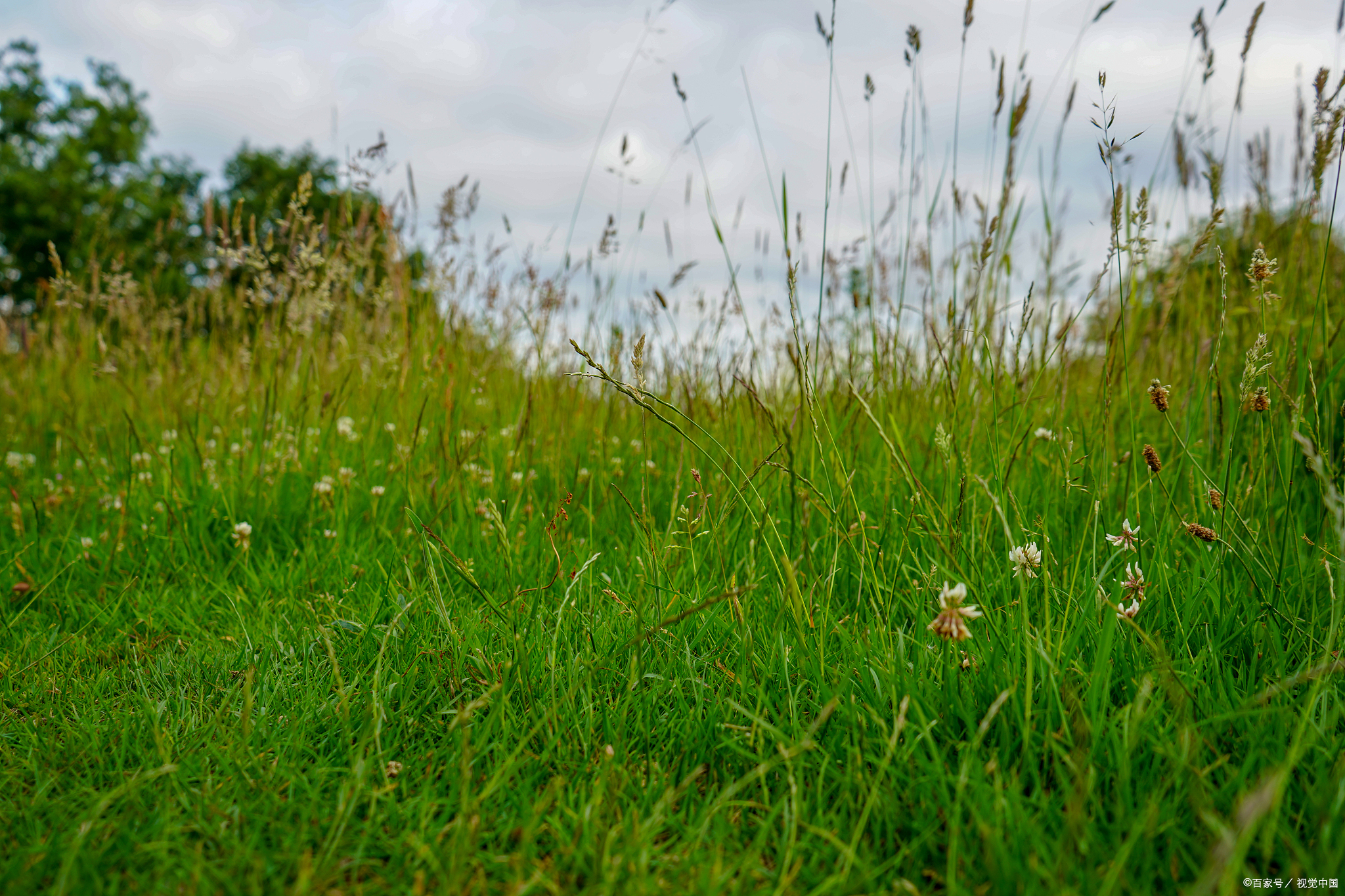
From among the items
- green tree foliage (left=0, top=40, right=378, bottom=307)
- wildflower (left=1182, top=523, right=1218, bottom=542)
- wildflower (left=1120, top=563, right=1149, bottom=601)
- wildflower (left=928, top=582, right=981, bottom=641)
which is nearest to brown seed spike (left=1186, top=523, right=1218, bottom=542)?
wildflower (left=1182, top=523, right=1218, bottom=542)

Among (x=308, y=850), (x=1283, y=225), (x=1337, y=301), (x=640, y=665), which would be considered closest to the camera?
(x=308, y=850)

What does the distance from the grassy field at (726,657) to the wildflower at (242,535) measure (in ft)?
→ 0.04

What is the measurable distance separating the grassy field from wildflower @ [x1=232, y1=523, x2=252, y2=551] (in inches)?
0.5

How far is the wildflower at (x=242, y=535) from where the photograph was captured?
2.07 meters

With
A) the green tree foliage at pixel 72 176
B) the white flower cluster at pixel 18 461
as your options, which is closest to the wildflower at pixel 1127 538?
the white flower cluster at pixel 18 461

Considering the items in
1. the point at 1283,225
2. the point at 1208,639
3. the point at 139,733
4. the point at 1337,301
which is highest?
the point at 1283,225

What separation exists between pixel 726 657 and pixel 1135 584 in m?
0.76

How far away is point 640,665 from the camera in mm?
1383

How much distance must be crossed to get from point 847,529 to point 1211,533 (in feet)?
2.41

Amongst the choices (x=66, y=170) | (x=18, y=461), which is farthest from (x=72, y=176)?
(x=18, y=461)

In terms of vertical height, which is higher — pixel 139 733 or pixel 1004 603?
pixel 1004 603

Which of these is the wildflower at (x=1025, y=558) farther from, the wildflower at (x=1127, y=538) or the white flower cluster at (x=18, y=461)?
the white flower cluster at (x=18, y=461)

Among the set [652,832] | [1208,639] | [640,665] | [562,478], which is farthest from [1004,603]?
[562,478]

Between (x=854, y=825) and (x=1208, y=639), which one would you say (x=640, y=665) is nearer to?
(x=854, y=825)
